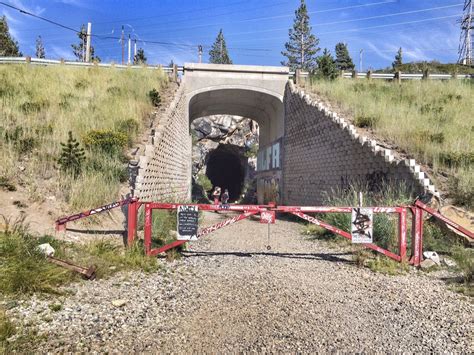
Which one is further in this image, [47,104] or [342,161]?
[47,104]

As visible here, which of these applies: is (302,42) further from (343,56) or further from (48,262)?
(48,262)

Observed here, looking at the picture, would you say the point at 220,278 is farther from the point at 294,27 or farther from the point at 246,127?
the point at 294,27

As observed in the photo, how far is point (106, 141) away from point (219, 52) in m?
59.7

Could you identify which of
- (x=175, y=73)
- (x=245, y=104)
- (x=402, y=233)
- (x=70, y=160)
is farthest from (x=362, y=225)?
(x=245, y=104)

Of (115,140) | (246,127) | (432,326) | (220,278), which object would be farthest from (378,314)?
(246,127)

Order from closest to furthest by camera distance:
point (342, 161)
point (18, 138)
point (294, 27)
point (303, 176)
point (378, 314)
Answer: point (378, 314), point (18, 138), point (342, 161), point (303, 176), point (294, 27)

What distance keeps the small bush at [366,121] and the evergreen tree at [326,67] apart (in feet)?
25.0

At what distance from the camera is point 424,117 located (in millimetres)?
13625

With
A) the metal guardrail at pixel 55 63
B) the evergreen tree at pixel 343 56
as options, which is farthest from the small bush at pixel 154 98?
the evergreen tree at pixel 343 56

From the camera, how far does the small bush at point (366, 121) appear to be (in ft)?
43.2

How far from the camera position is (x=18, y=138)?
983 centimetres

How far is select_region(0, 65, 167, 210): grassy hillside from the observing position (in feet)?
27.7

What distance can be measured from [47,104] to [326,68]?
14.2 metres

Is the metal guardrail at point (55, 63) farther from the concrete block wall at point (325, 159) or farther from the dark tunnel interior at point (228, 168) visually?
the dark tunnel interior at point (228, 168)
